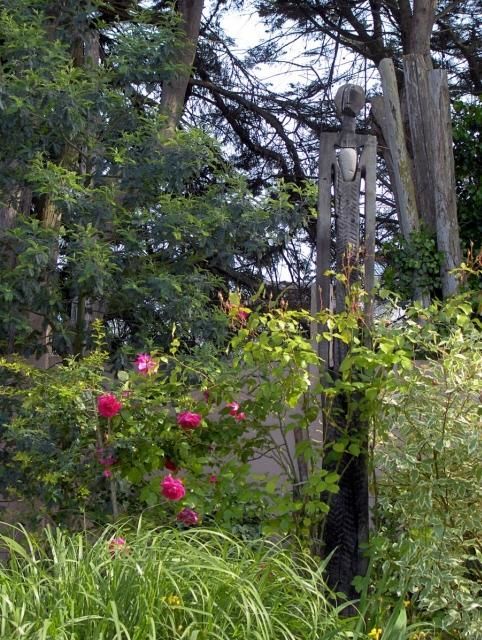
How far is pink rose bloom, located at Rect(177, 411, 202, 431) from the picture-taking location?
3928 millimetres

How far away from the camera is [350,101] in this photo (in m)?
4.11

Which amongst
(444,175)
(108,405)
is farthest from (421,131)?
(108,405)

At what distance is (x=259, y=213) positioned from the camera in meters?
4.89

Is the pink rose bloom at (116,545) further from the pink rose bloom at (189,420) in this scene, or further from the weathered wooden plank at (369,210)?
the weathered wooden plank at (369,210)

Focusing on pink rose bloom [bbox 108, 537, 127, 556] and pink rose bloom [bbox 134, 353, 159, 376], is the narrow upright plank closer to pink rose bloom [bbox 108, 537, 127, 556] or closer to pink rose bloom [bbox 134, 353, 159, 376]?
pink rose bloom [bbox 134, 353, 159, 376]

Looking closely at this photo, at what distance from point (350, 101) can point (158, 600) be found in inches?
93.8

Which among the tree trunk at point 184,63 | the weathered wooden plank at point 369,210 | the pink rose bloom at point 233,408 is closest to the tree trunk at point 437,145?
the tree trunk at point 184,63

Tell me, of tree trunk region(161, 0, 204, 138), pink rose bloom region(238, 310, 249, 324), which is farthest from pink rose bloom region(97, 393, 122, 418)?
tree trunk region(161, 0, 204, 138)

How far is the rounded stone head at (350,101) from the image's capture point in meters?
4.12

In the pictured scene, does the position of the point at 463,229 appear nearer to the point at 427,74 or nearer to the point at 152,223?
the point at 427,74

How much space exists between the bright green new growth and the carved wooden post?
102 cm

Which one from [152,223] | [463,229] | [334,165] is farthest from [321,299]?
[463,229]

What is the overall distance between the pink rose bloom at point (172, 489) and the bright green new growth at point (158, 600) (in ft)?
2.81

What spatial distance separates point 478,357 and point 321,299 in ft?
2.47
